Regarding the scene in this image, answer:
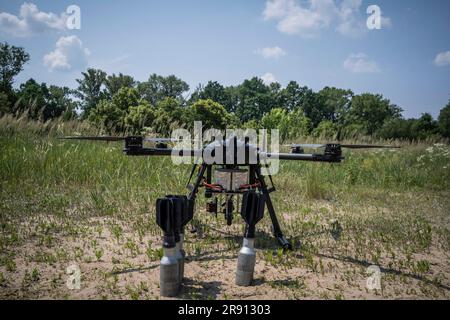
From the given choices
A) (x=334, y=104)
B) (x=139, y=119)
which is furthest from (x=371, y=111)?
(x=139, y=119)

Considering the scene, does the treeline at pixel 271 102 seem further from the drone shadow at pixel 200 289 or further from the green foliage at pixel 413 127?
the drone shadow at pixel 200 289

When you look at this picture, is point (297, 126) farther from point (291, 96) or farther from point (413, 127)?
point (291, 96)

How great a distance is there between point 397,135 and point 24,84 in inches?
3178

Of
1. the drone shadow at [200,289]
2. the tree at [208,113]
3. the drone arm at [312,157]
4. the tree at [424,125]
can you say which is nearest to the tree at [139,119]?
the drone arm at [312,157]

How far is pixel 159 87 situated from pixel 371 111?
6267cm

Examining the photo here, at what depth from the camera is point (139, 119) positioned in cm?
1716

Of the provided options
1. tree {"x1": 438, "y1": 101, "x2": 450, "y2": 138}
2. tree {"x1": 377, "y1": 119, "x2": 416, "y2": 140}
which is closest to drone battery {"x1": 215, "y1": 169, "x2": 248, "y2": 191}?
tree {"x1": 438, "y1": 101, "x2": 450, "y2": 138}

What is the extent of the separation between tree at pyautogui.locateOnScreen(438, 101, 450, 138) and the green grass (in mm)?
57322

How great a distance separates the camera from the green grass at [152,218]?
3.60m

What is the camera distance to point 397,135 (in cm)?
6406

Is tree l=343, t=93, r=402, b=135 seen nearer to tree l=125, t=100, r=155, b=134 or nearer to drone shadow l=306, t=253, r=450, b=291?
tree l=125, t=100, r=155, b=134

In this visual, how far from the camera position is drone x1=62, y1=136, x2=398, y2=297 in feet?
8.51
